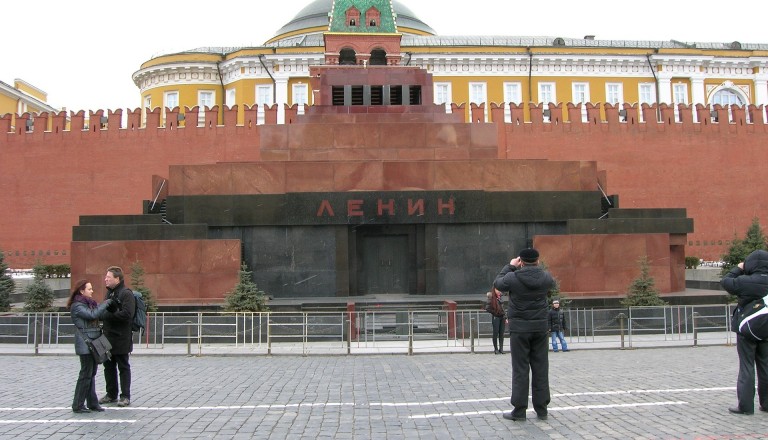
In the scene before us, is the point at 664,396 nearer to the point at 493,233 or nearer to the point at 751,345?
the point at 751,345

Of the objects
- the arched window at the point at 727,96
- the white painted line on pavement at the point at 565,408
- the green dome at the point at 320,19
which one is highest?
the green dome at the point at 320,19

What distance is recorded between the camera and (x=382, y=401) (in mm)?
6852

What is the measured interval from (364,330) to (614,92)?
1266 inches

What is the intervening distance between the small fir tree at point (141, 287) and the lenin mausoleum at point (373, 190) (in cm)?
83

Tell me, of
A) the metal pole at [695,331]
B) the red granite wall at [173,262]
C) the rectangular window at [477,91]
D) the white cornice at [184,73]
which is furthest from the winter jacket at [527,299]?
the white cornice at [184,73]

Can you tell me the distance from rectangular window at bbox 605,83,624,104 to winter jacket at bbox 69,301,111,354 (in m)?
37.2

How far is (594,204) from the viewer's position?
55.9 ft

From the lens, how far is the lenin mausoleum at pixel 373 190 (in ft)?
52.0

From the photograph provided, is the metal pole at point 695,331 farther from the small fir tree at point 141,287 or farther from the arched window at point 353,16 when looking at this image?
the arched window at point 353,16

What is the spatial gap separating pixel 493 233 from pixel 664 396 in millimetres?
9620

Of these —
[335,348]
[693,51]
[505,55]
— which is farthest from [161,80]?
[335,348]

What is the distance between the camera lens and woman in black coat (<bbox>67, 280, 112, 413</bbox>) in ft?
20.9

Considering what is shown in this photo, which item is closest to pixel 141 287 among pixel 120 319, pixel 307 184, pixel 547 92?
pixel 307 184

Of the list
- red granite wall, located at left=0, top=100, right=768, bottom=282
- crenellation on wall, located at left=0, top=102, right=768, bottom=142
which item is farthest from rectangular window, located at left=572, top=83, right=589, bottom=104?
red granite wall, located at left=0, top=100, right=768, bottom=282
